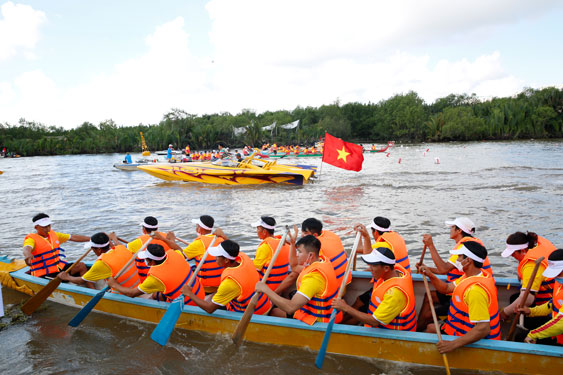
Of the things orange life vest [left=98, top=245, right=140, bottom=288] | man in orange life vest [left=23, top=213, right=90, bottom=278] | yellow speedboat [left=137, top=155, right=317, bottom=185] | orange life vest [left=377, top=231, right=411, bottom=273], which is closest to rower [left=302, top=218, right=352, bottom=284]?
orange life vest [left=377, top=231, right=411, bottom=273]

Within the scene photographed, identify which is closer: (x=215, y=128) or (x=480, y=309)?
(x=480, y=309)

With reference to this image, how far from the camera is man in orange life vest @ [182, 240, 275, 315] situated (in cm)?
423

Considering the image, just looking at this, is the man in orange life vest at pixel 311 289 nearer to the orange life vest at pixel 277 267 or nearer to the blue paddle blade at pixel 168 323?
the orange life vest at pixel 277 267

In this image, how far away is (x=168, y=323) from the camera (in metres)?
4.52

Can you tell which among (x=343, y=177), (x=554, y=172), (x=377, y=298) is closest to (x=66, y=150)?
(x=343, y=177)

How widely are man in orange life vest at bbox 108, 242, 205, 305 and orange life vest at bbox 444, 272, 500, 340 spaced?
3091mm

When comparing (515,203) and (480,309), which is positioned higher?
(480,309)

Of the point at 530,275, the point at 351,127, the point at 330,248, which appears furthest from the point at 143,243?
the point at 351,127

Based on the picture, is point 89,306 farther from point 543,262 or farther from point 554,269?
point 543,262

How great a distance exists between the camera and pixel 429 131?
67.9 meters

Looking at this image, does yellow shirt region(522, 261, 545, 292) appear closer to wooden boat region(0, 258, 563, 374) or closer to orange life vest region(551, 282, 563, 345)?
orange life vest region(551, 282, 563, 345)

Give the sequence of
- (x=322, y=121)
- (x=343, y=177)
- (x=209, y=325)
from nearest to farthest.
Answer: (x=209, y=325), (x=343, y=177), (x=322, y=121)

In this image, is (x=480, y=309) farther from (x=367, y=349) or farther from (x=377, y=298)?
(x=367, y=349)

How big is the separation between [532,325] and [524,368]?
0.67m
